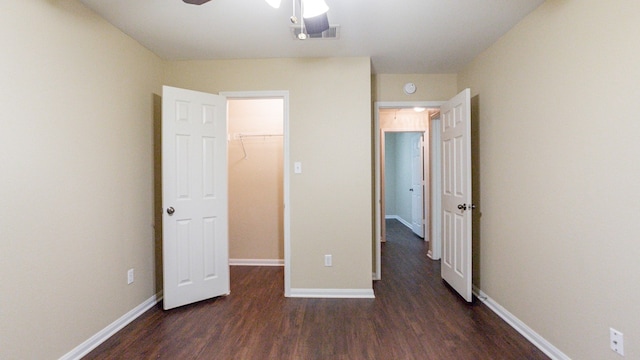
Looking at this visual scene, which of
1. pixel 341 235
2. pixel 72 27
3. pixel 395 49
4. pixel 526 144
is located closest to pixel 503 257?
pixel 526 144

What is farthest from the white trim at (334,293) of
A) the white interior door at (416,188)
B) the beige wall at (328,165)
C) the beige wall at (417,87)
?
the white interior door at (416,188)

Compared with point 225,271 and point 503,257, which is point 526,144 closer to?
point 503,257

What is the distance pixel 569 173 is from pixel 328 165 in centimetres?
185

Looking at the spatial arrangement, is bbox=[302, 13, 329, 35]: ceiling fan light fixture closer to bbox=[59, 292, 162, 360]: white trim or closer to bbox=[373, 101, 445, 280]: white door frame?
bbox=[373, 101, 445, 280]: white door frame

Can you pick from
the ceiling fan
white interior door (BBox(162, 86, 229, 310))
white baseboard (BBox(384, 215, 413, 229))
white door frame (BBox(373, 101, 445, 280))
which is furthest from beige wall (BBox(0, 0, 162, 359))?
white baseboard (BBox(384, 215, 413, 229))

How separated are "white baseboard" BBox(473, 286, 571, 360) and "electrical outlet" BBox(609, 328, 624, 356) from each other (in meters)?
0.35

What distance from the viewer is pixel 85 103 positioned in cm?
205

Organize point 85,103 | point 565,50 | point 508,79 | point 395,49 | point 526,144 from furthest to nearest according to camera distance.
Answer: point 395,49
point 508,79
point 526,144
point 85,103
point 565,50

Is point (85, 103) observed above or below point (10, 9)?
below

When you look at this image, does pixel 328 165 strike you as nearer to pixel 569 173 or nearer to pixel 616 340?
pixel 569 173

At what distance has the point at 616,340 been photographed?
5.11 ft

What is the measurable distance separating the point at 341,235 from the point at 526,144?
→ 1737 millimetres

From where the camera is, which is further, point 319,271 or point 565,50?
point 319,271

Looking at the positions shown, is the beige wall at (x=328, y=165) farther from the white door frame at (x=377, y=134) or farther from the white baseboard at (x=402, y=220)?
the white baseboard at (x=402, y=220)
